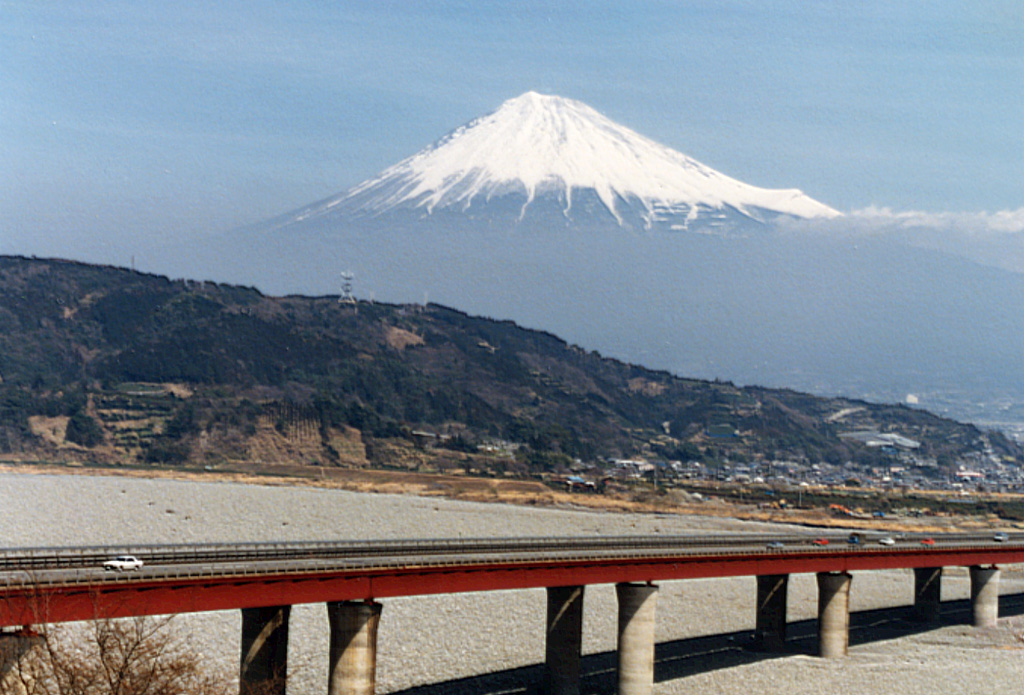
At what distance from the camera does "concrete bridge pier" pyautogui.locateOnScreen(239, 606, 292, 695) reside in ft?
202

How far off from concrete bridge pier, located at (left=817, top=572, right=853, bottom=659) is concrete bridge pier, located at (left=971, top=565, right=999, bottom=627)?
21585 mm

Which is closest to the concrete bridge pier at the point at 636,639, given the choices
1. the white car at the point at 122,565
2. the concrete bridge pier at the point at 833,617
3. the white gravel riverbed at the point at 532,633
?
the white gravel riverbed at the point at 532,633

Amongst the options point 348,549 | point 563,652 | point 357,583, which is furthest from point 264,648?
point 563,652

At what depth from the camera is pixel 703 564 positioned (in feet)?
261

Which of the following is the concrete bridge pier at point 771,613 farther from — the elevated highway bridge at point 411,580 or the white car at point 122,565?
the white car at point 122,565

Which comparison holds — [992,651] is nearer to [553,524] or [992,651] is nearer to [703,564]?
[703,564]

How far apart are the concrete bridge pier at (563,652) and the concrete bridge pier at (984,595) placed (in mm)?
46273

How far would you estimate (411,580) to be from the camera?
6312 cm

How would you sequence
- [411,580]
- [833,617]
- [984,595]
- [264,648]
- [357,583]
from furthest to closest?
[984,595]
[833,617]
[411,580]
[264,648]
[357,583]

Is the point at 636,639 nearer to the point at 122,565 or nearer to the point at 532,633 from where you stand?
the point at 532,633

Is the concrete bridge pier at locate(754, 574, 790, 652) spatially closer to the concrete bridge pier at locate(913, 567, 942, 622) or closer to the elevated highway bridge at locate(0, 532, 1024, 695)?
the elevated highway bridge at locate(0, 532, 1024, 695)

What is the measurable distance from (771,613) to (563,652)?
2217 centimetres

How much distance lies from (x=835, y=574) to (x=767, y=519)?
104 m

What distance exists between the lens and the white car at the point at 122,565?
184 feet
